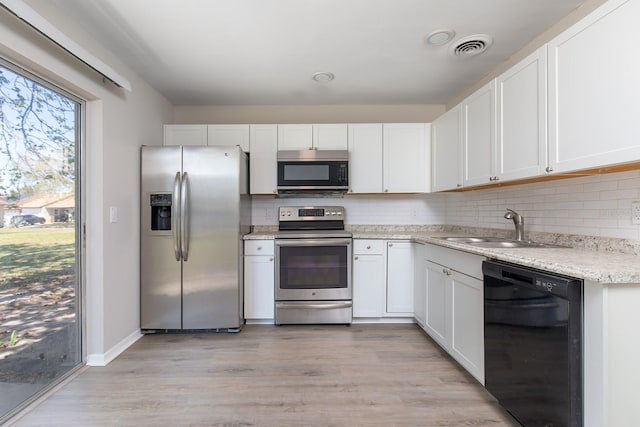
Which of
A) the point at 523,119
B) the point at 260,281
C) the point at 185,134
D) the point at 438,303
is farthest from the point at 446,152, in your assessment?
the point at 185,134

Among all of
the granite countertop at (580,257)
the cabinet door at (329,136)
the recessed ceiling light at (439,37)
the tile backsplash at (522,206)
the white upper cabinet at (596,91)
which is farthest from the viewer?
the cabinet door at (329,136)

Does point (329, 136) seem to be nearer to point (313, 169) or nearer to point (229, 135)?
point (313, 169)

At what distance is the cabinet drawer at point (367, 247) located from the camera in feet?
9.73

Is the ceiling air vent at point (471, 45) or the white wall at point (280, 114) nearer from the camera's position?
the ceiling air vent at point (471, 45)

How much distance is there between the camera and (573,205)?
1843 millimetres

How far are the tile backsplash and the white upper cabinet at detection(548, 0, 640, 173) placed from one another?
0.36 metres

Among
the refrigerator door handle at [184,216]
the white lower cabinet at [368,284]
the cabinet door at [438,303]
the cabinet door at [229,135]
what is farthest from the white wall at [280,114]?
the cabinet door at [438,303]

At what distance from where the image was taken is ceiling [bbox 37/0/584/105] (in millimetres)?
1800

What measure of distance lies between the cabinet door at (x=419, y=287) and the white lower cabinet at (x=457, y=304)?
7 centimetres

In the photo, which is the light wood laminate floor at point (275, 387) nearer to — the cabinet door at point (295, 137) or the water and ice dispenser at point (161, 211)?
the water and ice dispenser at point (161, 211)

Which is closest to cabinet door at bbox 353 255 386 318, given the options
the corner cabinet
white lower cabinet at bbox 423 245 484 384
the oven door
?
the corner cabinet

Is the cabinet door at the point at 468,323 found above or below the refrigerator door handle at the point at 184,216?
below

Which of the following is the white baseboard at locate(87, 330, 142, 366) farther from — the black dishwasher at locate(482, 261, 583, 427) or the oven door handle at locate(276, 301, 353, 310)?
the black dishwasher at locate(482, 261, 583, 427)

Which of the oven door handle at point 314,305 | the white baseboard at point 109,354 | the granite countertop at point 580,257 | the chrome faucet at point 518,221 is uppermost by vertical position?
the chrome faucet at point 518,221
